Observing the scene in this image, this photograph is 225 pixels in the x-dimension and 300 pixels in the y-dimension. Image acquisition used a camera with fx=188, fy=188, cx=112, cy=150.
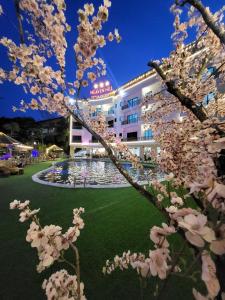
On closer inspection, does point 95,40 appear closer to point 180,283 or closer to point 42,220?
point 180,283

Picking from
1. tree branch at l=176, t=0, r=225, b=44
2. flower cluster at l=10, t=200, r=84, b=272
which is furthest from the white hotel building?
flower cluster at l=10, t=200, r=84, b=272

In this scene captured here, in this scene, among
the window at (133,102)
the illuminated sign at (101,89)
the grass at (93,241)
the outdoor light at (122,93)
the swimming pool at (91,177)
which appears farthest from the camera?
the illuminated sign at (101,89)

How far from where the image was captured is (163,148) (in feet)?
14.6

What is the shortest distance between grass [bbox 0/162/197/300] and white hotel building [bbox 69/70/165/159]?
73.8 feet

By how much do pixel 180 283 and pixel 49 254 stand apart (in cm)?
254

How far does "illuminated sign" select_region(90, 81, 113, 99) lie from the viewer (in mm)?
46772

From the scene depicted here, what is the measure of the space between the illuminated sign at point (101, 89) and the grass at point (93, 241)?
1647 inches

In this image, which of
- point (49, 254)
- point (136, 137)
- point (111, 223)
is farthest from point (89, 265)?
point (136, 137)

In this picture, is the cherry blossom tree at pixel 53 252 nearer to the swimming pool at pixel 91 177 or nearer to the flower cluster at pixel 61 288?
the flower cluster at pixel 61 288

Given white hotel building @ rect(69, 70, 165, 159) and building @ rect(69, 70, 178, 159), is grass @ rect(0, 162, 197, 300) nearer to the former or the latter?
building @ rect(69, 70, 178, 159)

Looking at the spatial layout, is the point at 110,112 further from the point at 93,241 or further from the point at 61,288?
the point at 61,288

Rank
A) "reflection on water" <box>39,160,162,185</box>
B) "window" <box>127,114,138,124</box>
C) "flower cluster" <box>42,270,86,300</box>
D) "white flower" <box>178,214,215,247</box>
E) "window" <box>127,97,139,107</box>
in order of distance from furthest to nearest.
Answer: "window" <box>127,114,138,124</box>
"window" <box>127,97,139,107</box>
"reflection on water" <box>39,160,162,185</box>
"flower cluster" <box>42,270,86,300</box>
"white flower" <box>178,214,215,247</box>

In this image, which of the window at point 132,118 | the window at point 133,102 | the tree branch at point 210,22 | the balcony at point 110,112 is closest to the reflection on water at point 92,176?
the tree branch at point 210,22

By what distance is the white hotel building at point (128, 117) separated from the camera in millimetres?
33356
